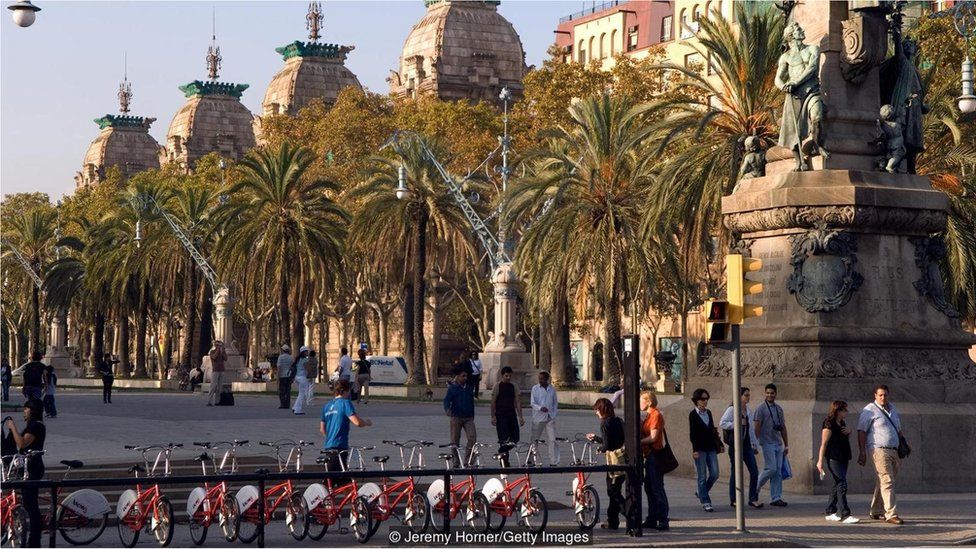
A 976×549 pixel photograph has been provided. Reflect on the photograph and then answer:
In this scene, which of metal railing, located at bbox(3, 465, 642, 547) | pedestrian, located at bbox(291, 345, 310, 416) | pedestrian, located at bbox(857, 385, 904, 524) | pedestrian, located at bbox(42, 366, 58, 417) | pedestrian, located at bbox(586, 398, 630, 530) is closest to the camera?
metal railing, located at bbox(3, 465, 642, 547)

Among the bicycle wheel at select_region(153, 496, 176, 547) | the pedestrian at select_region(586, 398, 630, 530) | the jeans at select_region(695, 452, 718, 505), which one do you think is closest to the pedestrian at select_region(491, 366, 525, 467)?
the jeans at select_region(695, 452, 718, 505)

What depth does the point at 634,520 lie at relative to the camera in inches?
695

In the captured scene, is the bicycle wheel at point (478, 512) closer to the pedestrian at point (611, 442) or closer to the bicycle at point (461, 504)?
the bicycle at point (461, 504)

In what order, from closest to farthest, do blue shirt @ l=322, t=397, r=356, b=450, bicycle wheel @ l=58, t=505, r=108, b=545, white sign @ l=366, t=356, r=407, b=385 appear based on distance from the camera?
bicycle wheel @ l=58, t=505, r=108, b=545 → blue shirt @ l=322, t=397, r=356, b=450 → white sign @ l=366, t=356, r=407, b=385

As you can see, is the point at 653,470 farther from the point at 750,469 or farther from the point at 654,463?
the point at 750,469

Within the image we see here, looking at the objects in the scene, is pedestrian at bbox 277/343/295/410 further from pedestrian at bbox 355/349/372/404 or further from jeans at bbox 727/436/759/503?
jeans at bbox 727/436/759/503

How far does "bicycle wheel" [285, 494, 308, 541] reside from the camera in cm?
1827

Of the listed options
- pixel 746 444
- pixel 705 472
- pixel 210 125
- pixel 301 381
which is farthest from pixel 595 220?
pixel 210 125

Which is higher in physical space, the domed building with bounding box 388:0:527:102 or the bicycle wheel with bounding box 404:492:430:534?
the domed building with bounding box 388:0:527:102

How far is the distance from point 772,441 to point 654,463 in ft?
9.45

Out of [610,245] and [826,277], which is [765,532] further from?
[610,245]

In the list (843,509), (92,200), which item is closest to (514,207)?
(843,509)

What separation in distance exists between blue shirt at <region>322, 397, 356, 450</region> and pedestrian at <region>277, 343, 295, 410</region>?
2316 cm

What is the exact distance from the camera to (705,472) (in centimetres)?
2044
